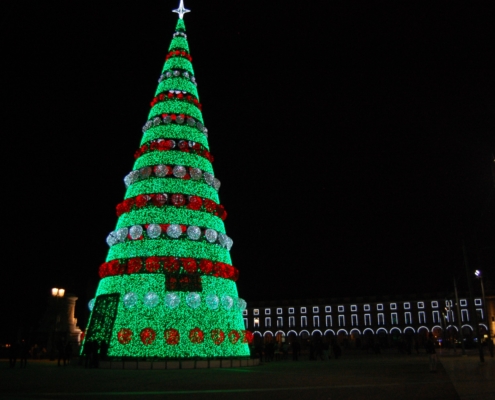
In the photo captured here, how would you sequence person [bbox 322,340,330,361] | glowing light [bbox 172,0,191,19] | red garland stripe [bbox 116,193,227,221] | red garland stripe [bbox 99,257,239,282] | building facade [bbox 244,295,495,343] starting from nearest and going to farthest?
1. red garland stripe [bbox 99,257,239,282]
2. red garland stripe [bbox 116,193,227,221]
3. glowing light [bbox 172,0,191,19]
4. person [bbox 322,340,330,361]
5. building facade [bbox 244,295,495,343]

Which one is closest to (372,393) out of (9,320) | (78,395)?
(78,395)

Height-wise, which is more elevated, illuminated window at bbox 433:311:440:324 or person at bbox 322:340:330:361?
illuminated window at bbox 433:311:440:324

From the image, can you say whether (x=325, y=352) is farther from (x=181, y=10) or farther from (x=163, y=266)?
(x=181, y=10)

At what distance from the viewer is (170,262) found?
21484 mm

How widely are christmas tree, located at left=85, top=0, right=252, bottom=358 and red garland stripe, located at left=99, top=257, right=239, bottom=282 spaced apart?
46 millimetres

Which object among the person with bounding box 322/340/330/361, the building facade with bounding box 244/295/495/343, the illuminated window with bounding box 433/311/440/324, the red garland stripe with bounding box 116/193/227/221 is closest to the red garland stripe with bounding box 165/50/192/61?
the red garland stripe with bounding box 116/193/227/221

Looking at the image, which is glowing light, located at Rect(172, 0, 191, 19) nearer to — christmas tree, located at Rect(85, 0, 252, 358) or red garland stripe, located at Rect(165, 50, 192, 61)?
red garland stripe, located at Rect(165, 50, 192, 61)

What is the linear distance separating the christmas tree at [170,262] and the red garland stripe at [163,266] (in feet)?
0.15

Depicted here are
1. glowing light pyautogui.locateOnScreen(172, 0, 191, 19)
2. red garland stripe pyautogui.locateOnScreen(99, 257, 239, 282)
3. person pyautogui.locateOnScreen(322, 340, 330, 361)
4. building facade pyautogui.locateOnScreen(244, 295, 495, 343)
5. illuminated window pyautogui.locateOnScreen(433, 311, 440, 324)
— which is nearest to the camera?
red garland stripe pyautogui.locateOnScreen(99, 257, 239, 282)

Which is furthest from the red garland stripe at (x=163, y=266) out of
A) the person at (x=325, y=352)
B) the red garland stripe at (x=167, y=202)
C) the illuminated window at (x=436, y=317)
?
the illuminated window at (x=436, y=317)

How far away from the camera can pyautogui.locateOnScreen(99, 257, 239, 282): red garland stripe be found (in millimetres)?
21469

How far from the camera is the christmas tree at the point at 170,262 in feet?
68.6

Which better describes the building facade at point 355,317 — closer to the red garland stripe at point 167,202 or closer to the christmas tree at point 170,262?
the christmas tree at point 170,262

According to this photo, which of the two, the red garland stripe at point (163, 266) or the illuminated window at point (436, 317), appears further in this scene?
the illuminated window at point (436, 317)
